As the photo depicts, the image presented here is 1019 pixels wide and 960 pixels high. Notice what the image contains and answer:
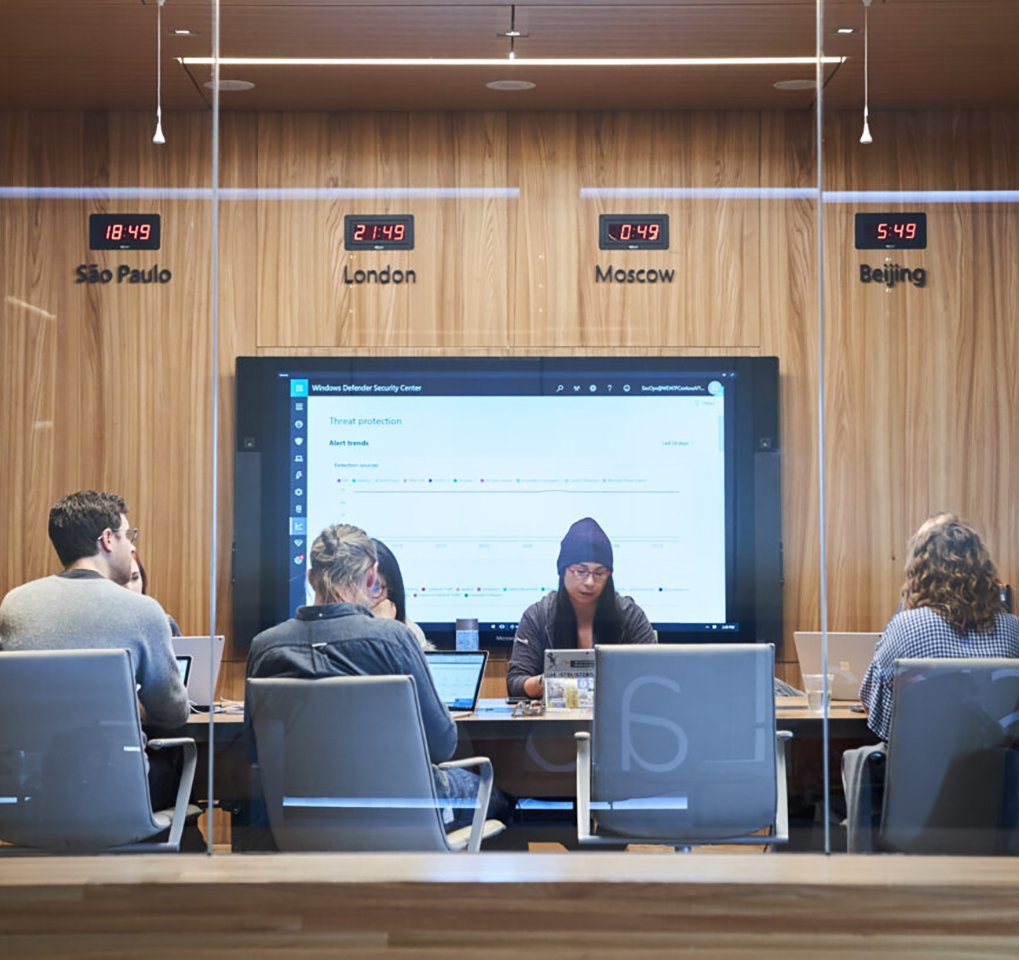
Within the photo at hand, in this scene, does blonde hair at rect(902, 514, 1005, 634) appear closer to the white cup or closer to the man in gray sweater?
the white cup

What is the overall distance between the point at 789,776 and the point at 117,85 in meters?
2.01

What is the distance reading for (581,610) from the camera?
2.52m

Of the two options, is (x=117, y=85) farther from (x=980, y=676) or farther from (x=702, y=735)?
(x=980, y=676)

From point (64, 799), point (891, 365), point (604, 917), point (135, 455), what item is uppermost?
point (891, 365)

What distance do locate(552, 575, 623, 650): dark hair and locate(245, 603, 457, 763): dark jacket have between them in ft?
0.96

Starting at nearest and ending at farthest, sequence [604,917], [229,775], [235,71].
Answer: [604,917] → [229,775] → [235,71]

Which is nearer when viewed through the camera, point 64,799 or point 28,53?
point 64,799

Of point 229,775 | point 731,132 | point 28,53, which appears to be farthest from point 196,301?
point 731,132

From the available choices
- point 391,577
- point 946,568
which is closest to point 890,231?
point 946,568

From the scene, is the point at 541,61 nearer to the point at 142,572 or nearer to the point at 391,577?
the point at 391,577

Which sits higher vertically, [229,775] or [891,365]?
[891,365]

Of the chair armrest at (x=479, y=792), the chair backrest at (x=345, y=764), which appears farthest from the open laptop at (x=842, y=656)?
the chair backrest at (x=345, y=764)

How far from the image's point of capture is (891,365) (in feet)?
7.76

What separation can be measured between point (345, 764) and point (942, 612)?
1219 mm
